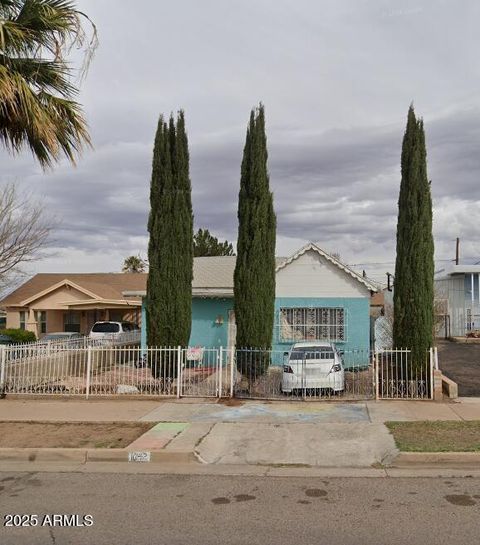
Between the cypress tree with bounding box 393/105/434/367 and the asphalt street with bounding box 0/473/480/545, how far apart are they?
258 inches

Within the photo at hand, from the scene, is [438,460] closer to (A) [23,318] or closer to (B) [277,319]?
(B) [277,319]

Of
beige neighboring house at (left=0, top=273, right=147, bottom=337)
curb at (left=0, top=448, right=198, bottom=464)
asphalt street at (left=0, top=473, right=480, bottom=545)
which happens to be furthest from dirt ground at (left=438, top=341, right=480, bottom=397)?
beige neighboring house at (left=0, top=273, right=147, bottom=337)

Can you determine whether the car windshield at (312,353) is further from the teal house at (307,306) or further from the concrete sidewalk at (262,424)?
the teal house at (307,306)

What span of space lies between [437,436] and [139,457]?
15.0ft

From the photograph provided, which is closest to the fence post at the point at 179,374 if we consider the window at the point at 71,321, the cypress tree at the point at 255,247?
the cypress tree at the point at 255,247

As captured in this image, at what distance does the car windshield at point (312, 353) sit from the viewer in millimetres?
13510

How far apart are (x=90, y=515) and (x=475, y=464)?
500 cm

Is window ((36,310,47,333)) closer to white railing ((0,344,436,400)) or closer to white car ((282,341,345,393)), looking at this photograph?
white railing ((0,344,436,400))

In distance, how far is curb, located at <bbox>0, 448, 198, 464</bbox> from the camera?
819 cm

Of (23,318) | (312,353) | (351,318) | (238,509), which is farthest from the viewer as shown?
(23,318)

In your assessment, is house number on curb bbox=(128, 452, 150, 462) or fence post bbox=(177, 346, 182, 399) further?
fence post bbox=(177, 346, 182, 399)

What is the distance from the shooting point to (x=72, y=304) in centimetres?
3025

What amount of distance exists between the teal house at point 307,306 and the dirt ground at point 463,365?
314cm

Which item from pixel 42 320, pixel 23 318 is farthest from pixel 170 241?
pixel 23 318
